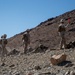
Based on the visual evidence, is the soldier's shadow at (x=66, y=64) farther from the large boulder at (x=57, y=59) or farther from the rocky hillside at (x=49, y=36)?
the rocky hillside at (x=49, y=36)

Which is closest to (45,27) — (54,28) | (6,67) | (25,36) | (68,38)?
(54,28)

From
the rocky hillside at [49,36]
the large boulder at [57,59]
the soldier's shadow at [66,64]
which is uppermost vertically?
the rocky hillside at [49,36]

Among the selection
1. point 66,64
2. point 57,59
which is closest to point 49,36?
point 57,59

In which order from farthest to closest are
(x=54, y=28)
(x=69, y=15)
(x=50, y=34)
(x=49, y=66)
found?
(x=69, y=15) < (x=54, y=28) < (x=50, y=34) < (x=49, y=66)

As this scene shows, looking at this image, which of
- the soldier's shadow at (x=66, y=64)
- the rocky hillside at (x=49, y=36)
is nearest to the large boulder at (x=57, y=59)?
the soldier's shadow at (x=66, y=64)

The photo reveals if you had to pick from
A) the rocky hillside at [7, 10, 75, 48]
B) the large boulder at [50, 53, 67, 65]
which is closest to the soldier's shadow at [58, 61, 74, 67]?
the large boulder at [50, 53, 67, 65]

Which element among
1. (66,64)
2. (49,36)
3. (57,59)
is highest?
(49,36)

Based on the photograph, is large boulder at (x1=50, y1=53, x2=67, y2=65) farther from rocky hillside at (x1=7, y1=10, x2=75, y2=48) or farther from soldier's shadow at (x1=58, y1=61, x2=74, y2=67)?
rocky hillside at (x1=7, y1=10, x2=75, y2=48)

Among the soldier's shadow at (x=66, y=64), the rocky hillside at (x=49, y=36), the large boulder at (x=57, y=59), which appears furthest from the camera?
the rocky hillside at (x=49, y=36)

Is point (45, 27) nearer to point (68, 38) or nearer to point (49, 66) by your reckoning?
point (68, 38)

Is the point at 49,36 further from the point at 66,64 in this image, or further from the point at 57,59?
the point at 66,64

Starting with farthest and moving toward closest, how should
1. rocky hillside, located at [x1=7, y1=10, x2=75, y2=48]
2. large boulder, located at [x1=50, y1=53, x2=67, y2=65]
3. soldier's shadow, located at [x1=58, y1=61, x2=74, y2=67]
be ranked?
1. rocky hillside, located at [x1=7, y1=10, x2=75, y2=48]
2. large boulder, located at [x1=50, y1=53, x2=67, y2=65]
3. soldier's shadow, located at [x1=58, y1=61, x2=74, y2=67]

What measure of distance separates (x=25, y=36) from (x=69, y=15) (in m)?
30.2

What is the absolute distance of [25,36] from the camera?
74.8 ft
